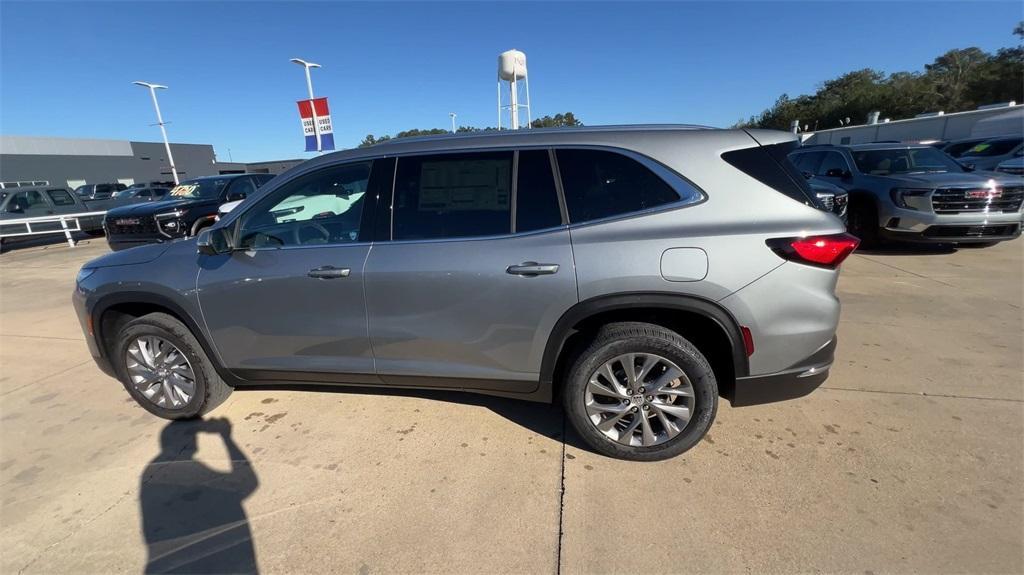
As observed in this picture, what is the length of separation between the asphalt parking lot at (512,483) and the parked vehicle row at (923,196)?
3.81 meters

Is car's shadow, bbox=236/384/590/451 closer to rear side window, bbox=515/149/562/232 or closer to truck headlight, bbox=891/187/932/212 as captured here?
rear side window, bbox=515/149/562/232

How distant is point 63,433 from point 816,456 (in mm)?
4736

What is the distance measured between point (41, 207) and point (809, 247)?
17.6 meters

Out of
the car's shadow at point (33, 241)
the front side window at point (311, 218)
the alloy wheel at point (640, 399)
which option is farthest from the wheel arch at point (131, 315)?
the car's shadow at point (33, 241)

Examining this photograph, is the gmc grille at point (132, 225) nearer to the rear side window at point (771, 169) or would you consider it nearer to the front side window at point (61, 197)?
the front side window at point (61, 197)

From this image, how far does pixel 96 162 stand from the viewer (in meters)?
44.1

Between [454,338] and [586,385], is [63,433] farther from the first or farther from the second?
[586,385]

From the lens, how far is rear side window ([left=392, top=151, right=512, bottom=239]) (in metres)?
2.53

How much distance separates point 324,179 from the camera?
2912mm

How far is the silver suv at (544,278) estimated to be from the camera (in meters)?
2.27

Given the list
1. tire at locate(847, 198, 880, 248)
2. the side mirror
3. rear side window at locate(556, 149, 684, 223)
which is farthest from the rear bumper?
tire at locate(847, 198, 880, 248)

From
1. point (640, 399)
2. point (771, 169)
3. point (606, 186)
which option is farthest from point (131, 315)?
point (771, 169)

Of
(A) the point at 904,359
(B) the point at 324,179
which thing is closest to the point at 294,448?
(B) the point at 324,179

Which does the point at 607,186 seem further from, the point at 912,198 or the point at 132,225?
the point at 132,225
